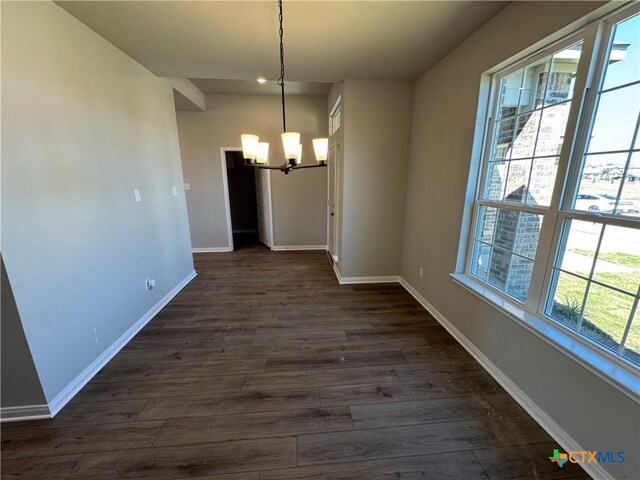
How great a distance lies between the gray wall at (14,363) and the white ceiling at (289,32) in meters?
2.00

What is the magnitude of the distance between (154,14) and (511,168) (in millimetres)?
2929

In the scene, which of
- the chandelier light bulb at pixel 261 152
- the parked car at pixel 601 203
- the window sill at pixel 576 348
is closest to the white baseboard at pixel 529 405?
the window sill at pixel 576 348

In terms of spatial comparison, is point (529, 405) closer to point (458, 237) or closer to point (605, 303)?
point (605, 303)

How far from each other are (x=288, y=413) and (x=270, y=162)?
4.39m

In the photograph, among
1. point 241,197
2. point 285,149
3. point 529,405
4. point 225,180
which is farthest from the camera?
point 241,197

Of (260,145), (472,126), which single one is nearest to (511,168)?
(472,126)

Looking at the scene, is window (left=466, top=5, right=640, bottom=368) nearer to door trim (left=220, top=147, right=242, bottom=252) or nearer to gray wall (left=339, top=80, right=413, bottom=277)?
gray wall (left=339, top=80, right=413, bottom=277)

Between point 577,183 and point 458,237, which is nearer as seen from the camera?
point 577,183

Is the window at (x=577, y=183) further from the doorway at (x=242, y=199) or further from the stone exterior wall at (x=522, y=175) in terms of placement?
the doorway at (x=242, y=199)

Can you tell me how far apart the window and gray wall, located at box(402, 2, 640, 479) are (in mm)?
174

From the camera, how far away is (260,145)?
2150mm

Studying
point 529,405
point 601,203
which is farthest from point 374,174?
point 529,405

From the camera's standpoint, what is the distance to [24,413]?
161 centimetres

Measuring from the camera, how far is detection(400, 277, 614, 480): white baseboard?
4.27 feet
